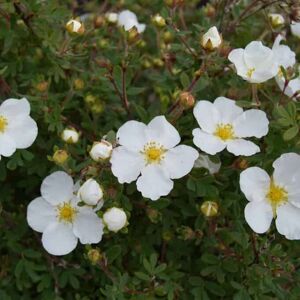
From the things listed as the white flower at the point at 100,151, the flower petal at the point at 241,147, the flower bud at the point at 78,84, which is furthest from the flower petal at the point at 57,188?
the flower petal at the point at 241,147

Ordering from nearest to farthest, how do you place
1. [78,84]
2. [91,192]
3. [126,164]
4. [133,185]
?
[91,192], [126,164], [133,185], [78,84]

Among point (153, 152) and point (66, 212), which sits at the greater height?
point (153, 152)

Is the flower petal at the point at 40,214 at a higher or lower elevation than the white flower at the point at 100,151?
lower

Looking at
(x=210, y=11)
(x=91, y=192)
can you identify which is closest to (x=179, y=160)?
(x=91, y=192)

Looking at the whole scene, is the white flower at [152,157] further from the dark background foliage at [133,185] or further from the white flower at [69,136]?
the white flower at [69,136]

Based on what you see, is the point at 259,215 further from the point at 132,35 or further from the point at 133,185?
the point at 132,35

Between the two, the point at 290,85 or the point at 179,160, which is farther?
the point at 290,85

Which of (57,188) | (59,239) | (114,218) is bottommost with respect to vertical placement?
(59,239)

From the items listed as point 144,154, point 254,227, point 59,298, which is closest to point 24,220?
point 59,298
